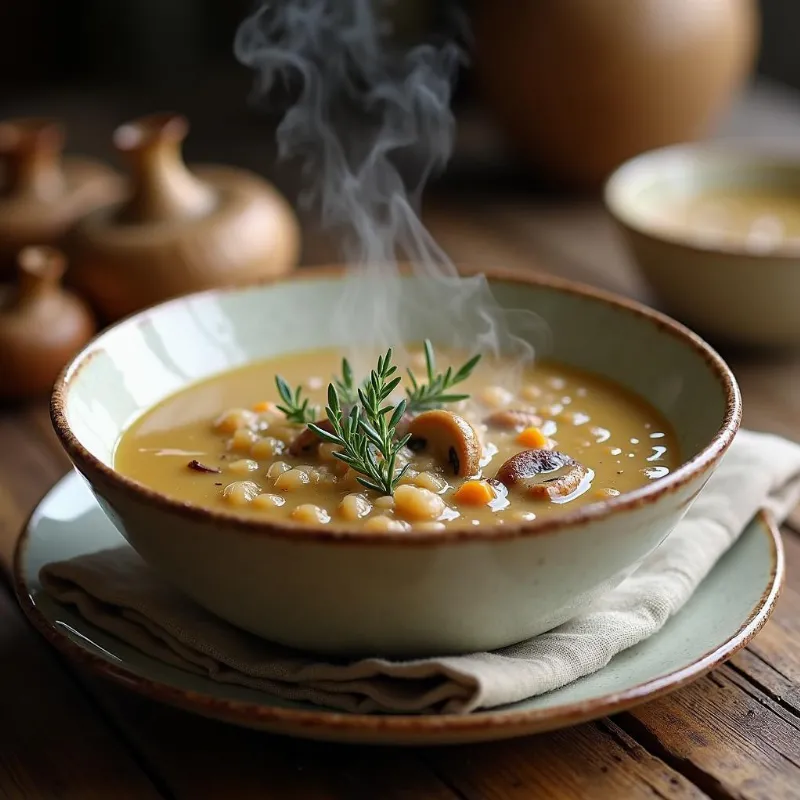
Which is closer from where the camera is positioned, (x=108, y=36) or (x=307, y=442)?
(x=307, y=442)

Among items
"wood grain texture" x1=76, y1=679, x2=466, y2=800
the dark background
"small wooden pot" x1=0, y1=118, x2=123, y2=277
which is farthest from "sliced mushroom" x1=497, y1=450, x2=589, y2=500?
the dark background

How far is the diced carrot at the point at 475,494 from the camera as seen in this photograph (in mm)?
1582

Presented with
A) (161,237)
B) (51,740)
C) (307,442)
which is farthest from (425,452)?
(161,237)

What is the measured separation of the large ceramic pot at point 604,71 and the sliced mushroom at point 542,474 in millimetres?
2062

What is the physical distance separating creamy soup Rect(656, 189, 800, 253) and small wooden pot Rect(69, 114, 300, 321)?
3.17ft

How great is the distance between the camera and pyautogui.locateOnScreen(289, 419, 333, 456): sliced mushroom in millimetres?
1725

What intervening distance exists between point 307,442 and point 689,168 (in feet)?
5.82

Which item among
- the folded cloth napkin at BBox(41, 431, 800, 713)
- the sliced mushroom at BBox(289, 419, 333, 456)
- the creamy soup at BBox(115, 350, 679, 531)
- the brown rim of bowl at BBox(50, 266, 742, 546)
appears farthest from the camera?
the sliced mushroom at BBox(289, 419, 333, 456)

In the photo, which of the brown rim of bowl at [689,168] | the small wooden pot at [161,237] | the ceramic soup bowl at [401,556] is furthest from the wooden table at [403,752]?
the small wooden pot at [161,237]

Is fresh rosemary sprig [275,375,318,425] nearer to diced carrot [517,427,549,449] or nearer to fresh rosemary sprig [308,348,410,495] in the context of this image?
fresh rosemary sprig [308,348,410,495]

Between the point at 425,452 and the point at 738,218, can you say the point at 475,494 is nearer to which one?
the point at 425,452

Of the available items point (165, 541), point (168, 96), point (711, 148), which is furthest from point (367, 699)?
point (168, 96)

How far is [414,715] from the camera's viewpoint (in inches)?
55.6

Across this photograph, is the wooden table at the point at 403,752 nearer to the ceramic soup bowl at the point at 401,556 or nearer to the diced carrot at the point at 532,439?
the ceramic soup bowl at the point at 401,556
